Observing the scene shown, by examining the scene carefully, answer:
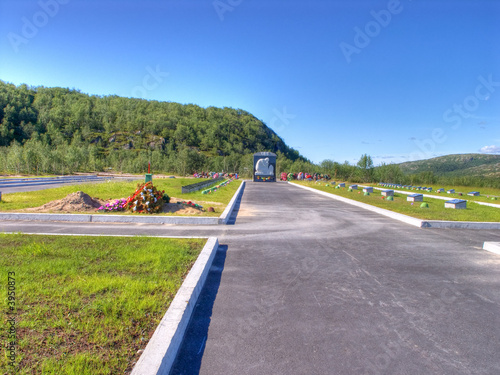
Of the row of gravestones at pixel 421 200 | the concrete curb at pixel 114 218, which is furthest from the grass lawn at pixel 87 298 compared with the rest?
the row of gravestones at pixel 421 200

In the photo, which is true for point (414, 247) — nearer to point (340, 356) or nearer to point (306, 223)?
point (306, 223)

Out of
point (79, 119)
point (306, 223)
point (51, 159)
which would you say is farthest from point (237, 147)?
point (306, 223)

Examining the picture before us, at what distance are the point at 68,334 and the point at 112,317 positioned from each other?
372 millimetres

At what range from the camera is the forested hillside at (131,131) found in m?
65.2

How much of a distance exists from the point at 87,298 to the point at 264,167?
126ft

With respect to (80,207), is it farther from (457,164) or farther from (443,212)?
(457,164)

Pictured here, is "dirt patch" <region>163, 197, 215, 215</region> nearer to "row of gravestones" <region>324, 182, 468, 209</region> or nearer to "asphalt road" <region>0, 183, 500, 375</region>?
"asphalt road" <region>0, 183, 500, 375</region>

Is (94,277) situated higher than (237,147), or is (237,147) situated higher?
(237,147)

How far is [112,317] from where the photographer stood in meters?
2.82

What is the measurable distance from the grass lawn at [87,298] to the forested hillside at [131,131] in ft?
171

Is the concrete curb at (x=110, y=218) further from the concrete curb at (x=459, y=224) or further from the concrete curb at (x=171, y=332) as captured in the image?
the concrete curb at (x=459, y=224)

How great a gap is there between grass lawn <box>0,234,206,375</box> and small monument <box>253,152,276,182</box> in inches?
1415

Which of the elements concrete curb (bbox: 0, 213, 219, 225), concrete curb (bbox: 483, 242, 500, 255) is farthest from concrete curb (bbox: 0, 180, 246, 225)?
concrete curb (bbox: 483, 242, 500, 255)

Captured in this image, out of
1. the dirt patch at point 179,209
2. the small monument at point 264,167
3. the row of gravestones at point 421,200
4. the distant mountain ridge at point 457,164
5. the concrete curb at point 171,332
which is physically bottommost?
the concrete curb at point 171,332
